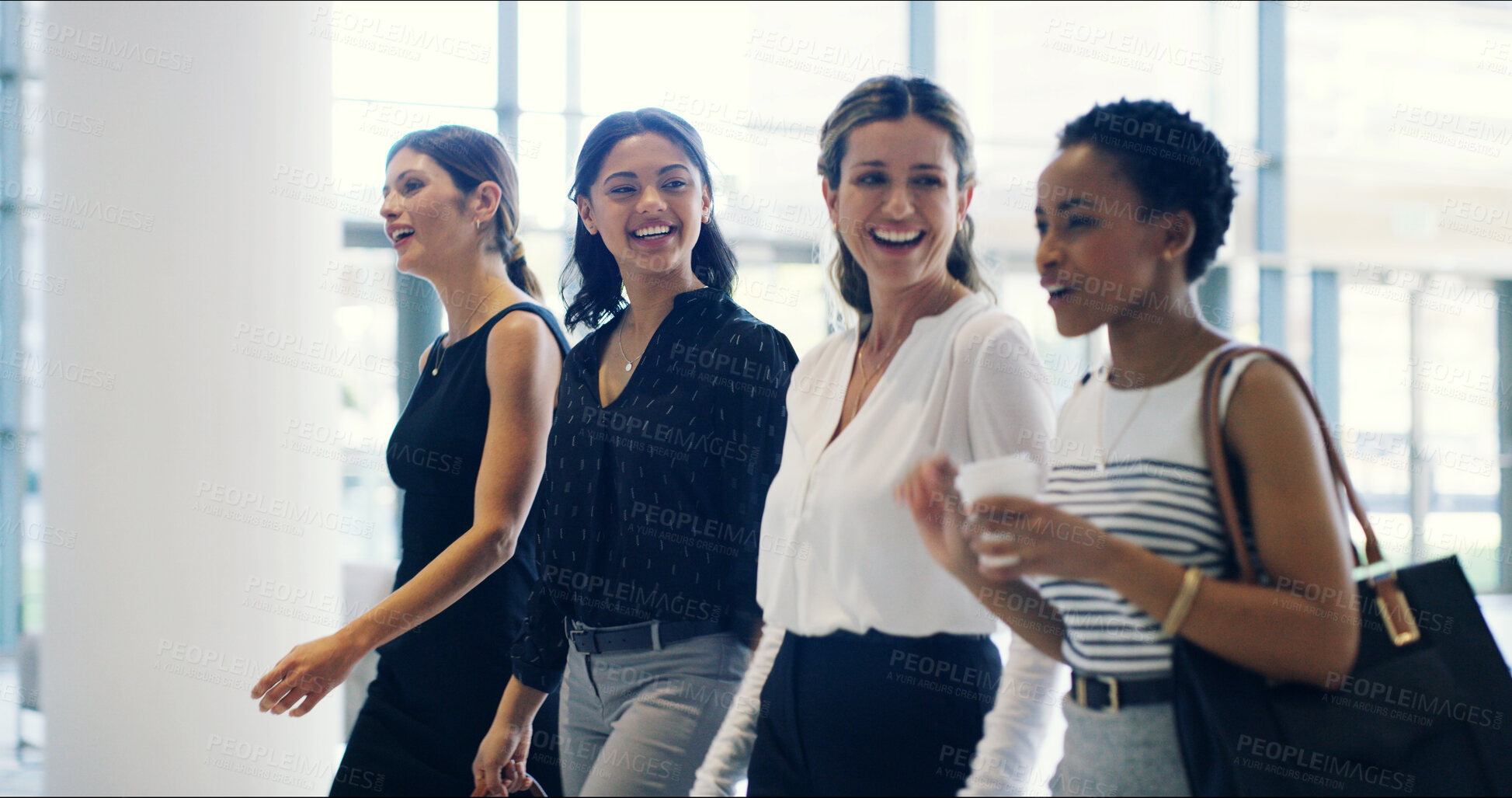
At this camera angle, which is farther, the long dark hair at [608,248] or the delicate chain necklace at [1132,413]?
the long dark hair at [608,248]

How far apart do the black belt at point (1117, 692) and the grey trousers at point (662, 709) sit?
0.55 meters

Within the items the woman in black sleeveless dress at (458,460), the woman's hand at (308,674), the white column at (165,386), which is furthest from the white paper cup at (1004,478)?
the white column at (165,386)

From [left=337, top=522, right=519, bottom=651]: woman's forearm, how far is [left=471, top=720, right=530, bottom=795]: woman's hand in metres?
0.23

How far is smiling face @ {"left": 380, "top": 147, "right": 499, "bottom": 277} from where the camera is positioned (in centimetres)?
176

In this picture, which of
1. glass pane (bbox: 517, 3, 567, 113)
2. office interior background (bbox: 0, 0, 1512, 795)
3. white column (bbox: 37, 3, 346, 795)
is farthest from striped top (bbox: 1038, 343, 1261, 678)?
glass pane (bbox: 517, 3, 567, 113)

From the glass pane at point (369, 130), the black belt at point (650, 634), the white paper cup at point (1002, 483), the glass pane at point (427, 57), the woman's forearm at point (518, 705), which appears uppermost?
the glass pane at point (427, 57)

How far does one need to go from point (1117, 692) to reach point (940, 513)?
8.8 inches

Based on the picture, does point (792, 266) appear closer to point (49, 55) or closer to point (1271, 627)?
point (49, 55)

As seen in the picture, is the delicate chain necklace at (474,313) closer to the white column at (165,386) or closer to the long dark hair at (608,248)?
the long dark hair at (608,248)

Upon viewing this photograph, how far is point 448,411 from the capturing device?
1.71 metres

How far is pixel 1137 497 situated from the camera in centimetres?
94

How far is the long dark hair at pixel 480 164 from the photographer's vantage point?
5.81ft

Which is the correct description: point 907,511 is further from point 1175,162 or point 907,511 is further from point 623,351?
point 623,351

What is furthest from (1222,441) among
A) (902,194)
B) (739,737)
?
(739,737)
